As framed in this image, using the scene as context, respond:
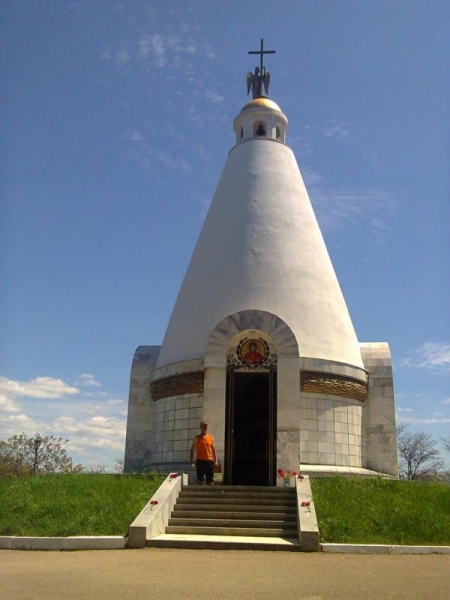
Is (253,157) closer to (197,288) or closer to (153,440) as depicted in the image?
(197,288)

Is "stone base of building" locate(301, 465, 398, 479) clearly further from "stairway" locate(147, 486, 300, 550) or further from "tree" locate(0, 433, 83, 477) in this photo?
"tree" locate(0, 433, 83, 477)

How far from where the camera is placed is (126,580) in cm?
551

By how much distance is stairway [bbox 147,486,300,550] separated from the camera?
25.2 feet

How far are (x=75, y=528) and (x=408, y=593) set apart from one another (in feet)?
14.8

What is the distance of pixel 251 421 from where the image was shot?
1311cm

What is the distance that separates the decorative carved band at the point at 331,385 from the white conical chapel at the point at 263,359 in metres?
0.02

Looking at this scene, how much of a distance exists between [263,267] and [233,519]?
6430 millimetres

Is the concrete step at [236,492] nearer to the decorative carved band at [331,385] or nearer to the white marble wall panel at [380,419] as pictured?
the decorative carved band at [331,385]

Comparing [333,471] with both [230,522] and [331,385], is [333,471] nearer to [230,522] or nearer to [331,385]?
[331,385]

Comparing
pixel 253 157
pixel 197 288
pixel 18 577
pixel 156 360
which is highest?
pixel 253 157

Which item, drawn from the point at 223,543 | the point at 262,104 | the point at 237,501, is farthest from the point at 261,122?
the point at 223,543

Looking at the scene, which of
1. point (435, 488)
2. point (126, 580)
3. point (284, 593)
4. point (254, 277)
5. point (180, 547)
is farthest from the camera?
point (254, 277)

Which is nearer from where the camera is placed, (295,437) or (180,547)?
(180,547)

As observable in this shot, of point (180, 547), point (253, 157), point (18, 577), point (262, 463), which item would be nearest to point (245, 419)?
→ point (262, 463)
